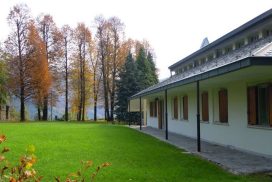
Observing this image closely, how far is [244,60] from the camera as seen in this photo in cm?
900

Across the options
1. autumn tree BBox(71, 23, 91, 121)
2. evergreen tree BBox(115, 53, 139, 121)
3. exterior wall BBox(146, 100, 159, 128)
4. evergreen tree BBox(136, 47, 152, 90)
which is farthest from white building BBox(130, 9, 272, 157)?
autumn tree BBox(71, 23, 91, 121)

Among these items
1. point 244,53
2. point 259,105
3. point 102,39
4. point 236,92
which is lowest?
point 259,105

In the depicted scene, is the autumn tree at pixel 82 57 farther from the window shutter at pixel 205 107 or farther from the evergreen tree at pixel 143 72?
the window shutter at pixel 205 107

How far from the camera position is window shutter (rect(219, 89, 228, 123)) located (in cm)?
1616

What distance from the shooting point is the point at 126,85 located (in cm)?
4991

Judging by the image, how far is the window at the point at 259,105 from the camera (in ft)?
40.5

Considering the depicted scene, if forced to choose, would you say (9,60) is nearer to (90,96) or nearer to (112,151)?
(90,96)

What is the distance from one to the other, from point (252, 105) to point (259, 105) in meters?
0.35

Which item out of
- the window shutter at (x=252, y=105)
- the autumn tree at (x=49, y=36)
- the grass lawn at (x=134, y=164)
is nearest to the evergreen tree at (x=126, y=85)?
the autumn tree at (x=49, y=36)

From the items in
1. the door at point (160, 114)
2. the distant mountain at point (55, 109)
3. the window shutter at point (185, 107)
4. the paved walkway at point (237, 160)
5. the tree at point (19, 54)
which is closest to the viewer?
the paved walkway at point (237, 160)

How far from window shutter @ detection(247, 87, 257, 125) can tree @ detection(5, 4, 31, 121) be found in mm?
37606

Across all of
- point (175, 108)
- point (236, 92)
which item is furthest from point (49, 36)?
point (236, 92)

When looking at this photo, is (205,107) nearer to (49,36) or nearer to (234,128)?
(234,128)

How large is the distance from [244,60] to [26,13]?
43060 millimetres
